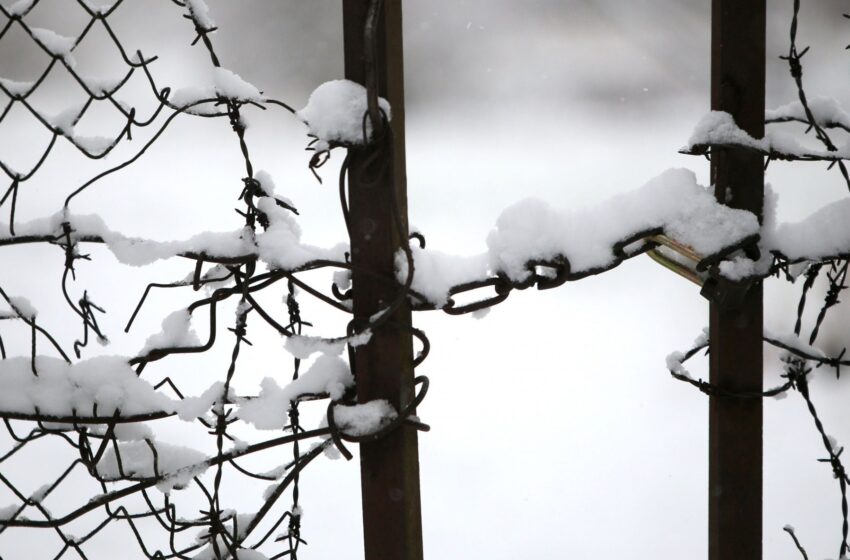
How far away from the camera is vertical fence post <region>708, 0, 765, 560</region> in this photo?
0.78m

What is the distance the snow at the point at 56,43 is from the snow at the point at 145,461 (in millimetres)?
447

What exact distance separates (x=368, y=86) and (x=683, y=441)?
63.9 inches

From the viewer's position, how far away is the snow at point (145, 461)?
90 cm

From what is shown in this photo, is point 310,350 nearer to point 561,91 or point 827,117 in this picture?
point 827,117

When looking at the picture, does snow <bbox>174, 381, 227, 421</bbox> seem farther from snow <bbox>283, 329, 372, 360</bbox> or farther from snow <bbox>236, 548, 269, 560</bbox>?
snow <bbox>236, 548, 269, 560</bbox>

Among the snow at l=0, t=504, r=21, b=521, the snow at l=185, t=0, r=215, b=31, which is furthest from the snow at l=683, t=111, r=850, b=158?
the snow at l=0, t=504, r=21, b=521

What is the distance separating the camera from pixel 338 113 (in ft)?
2.36

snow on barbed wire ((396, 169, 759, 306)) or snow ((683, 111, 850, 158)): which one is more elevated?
snow ((683, 111, 850, 158))

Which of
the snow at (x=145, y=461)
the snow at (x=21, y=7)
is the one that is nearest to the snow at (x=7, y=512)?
the snow at (x=145, y=461)

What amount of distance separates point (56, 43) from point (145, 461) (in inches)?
19.5

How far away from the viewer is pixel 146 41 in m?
2.15

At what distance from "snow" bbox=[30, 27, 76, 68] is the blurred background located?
33 cm

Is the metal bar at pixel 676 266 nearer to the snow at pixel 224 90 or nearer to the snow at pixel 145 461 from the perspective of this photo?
the snow at pixel 224 90

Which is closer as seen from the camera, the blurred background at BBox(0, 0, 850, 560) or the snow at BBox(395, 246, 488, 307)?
the snow at BBox(395, 246, 488, 307)
